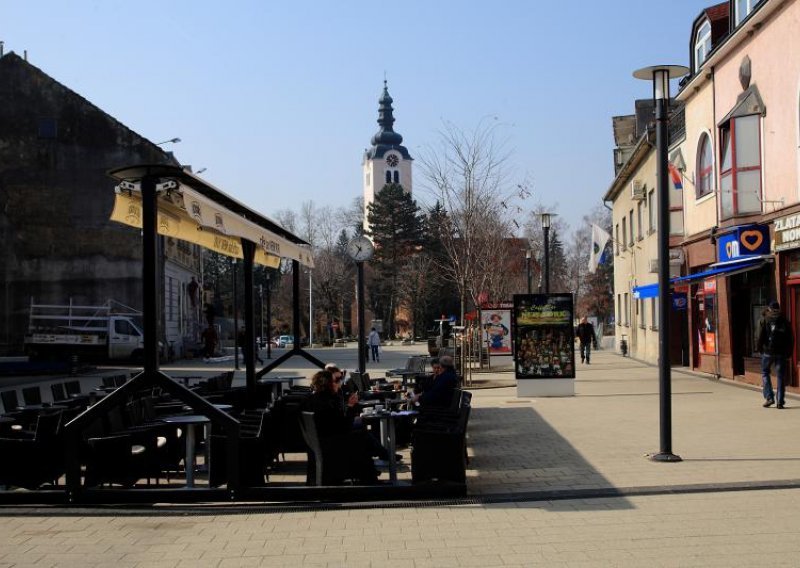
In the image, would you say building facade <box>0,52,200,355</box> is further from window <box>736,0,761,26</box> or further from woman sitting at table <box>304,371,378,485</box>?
woman sitting at table <box>304,371,378,485</box>

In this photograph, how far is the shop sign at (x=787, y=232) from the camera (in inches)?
711

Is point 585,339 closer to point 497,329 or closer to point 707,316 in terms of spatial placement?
point 497,329

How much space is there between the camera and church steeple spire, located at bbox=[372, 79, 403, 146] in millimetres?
136250

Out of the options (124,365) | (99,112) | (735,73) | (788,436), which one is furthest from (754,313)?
(99,112)

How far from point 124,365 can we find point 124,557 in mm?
33903

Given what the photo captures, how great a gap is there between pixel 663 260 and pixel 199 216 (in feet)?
17.8

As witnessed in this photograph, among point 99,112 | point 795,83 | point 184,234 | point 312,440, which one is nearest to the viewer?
point 312,440

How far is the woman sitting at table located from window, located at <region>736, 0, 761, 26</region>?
1535cm

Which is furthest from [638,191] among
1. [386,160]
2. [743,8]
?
[386,160]

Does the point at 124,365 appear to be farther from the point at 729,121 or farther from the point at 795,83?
the point at 795,83

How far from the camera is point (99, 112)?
43438 millimetres

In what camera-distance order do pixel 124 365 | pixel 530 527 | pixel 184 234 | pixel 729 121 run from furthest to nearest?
pixel 124 365 → pixel 729 121 → pixel 184 234 → pixel 530 527

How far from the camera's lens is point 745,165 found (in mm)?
20781

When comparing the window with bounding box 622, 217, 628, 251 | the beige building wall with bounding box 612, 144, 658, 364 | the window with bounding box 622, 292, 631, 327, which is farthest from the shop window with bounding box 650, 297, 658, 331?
the window with bounding box 622, 217, 628, 251
